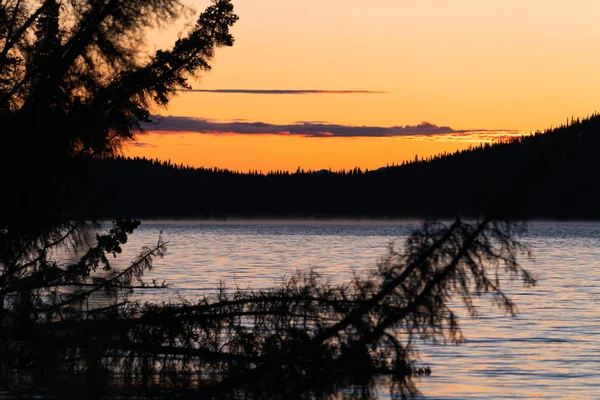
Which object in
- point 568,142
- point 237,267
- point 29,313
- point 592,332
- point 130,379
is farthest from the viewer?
point 237,267

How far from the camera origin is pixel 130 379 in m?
15.1

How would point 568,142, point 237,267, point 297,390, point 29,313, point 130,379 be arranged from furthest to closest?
point 237,267 → point 130,379 → point 29,313 → point 297,390 → point 568,142

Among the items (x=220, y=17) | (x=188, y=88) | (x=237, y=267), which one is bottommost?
(x=237, y=267)

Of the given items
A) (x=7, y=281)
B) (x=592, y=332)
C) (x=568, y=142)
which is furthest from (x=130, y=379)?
(x=592, y=332)

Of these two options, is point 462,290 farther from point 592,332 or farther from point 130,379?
point 592,332

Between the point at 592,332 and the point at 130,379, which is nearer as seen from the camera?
the point at 130,379

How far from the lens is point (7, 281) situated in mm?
14391

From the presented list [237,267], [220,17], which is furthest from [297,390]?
[237,267]

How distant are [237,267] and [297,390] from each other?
57.0 meters

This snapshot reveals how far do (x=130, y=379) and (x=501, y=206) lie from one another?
6445 millimetres

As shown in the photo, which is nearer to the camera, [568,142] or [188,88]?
[568,142]

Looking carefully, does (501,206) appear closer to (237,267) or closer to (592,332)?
(592,332)

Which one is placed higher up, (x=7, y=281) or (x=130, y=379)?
(x=7, y=281)

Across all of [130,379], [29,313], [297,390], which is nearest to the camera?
[297,390]
